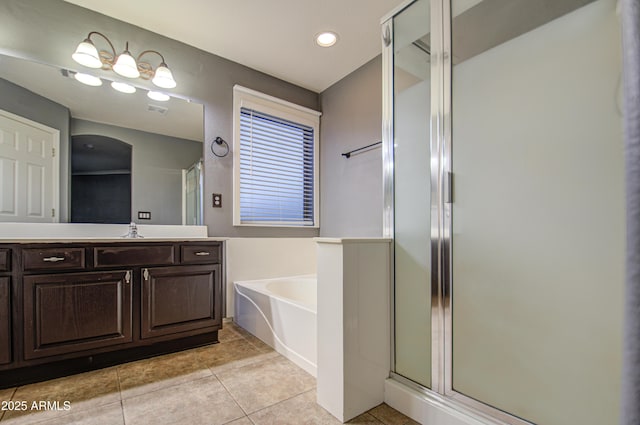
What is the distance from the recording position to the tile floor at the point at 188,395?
123cm

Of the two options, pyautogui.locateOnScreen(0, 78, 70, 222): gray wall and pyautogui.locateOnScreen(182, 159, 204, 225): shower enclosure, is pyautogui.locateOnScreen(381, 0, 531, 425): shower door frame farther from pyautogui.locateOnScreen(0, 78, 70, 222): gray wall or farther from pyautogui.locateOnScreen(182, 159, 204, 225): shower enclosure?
pyautogui.locateOnScreen(0, 78, 70, 222): gray wall

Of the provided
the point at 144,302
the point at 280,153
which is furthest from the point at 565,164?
the point at 280,153

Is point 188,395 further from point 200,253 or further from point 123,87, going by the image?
point 123,87

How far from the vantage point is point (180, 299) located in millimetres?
1896

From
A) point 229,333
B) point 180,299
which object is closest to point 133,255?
point 180,299

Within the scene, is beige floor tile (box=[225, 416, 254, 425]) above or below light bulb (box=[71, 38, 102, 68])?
below

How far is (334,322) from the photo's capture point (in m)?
1.26

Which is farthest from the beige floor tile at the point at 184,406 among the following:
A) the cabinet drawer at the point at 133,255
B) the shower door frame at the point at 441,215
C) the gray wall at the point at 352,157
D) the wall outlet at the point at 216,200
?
the gray wall at the point at 352,157

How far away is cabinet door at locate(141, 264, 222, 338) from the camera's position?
70.2 inches

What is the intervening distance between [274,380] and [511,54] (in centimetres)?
185

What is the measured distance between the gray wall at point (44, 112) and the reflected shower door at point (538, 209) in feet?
7.87

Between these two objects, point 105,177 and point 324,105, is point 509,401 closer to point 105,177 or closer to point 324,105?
point 105,177

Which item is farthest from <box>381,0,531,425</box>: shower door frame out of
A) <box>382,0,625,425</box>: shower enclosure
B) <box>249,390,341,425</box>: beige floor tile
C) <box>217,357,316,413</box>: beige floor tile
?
<box>217,357,316,413</box>: beige floor tile

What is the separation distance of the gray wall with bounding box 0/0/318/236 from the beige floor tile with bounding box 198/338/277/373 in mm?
949
